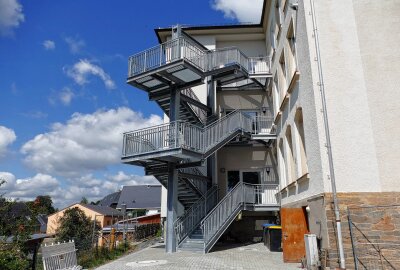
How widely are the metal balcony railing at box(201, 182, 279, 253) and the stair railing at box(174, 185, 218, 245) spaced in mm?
1049

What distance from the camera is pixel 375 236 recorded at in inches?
302

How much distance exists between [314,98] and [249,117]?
8.02m

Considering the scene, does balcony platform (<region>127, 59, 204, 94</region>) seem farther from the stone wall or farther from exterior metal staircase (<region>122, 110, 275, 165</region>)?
the stone wall

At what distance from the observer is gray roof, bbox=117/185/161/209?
54.4 meters

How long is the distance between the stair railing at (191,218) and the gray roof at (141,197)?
1581 inches

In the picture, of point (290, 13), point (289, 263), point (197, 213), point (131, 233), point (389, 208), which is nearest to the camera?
point (389, 208)

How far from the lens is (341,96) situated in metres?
8.66

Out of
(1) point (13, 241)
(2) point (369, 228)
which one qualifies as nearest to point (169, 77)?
(1) point (13, 241)

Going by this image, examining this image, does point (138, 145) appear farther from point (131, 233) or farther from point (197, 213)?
point (131, 233)

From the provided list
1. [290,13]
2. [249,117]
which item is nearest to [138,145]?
[249,117]

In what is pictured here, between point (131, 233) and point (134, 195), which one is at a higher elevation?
point (134, 195)

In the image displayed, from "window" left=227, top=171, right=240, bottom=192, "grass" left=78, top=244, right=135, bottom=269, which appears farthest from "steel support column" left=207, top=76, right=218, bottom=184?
"grass" left=78, top=244, right=135, bottom=269

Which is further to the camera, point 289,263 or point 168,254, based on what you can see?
point 168,254

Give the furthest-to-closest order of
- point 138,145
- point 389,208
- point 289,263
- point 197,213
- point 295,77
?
point 197,213, point 138,145, point 295,77, point 289,263, point 389,208
